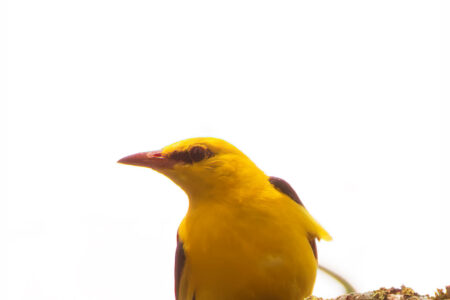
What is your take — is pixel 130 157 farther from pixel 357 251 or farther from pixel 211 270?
pixel 357 251

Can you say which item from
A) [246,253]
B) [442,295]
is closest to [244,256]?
[246,253]

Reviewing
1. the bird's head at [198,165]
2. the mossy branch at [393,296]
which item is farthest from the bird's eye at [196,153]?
the mossy branch at [393,296]

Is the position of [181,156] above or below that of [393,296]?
above

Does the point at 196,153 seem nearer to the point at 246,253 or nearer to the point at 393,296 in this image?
the point at 246,253

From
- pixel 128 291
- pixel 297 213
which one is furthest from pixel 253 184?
pixel 128 291

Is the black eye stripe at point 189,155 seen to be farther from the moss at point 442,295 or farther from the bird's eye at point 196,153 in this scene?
the moss at point 442,295

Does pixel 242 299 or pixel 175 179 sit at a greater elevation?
pixel 175 179

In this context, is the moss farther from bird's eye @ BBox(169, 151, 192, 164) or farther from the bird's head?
bird's eye @ BBox(169, 151, 192, 164)
